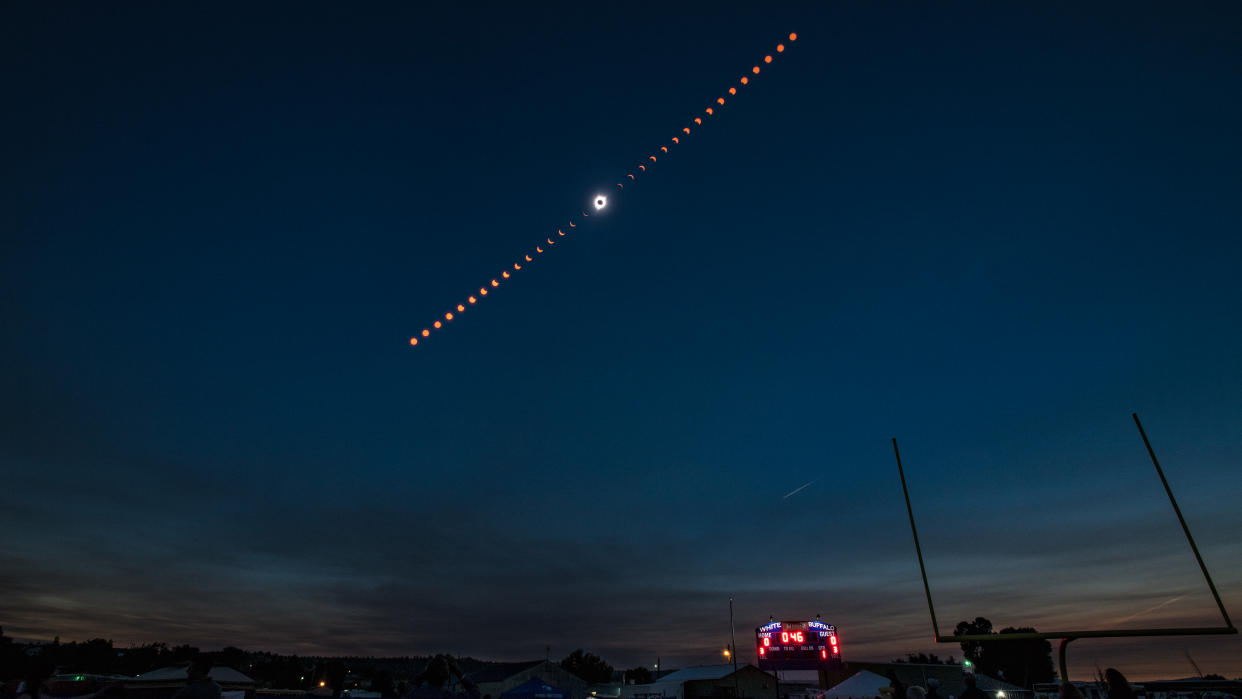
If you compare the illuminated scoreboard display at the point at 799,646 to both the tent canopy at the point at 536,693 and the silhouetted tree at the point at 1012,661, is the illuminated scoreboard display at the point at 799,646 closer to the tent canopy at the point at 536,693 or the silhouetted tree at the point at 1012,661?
the tent canopy at the point at 536,693

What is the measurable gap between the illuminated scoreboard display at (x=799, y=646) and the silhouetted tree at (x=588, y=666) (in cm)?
5802

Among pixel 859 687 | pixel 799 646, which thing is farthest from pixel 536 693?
pixel 799 646

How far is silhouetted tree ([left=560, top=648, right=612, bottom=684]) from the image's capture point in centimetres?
8638

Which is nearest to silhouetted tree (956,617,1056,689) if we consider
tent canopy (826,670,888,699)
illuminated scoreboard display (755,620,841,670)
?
illuminated scoreboard display (755,620,841,670)

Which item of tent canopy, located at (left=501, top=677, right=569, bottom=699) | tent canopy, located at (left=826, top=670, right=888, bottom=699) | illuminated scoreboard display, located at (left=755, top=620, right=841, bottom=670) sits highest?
illuminated scoreboard display, located at (left=755, top=620, right=841, bottom=670)

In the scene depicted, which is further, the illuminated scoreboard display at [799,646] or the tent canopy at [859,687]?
the illuminated scoreboard display at [799,646]

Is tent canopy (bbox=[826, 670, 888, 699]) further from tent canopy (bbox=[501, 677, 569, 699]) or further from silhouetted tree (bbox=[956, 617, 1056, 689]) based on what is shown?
silhouetted tree (bbox=[956, 617, 1056, 689])

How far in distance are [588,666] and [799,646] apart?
61800 mm

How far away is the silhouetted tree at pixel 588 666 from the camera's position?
283 ft

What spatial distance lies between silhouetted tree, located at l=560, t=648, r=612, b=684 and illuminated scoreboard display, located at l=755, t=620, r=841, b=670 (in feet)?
190

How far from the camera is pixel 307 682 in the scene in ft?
269

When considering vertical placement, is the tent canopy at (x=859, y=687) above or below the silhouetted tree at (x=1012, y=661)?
below

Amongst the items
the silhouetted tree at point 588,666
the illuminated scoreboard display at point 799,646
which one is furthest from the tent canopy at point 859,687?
the silhouetted tree at point 588,666

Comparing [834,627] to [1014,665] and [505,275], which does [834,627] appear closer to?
[505,275]
